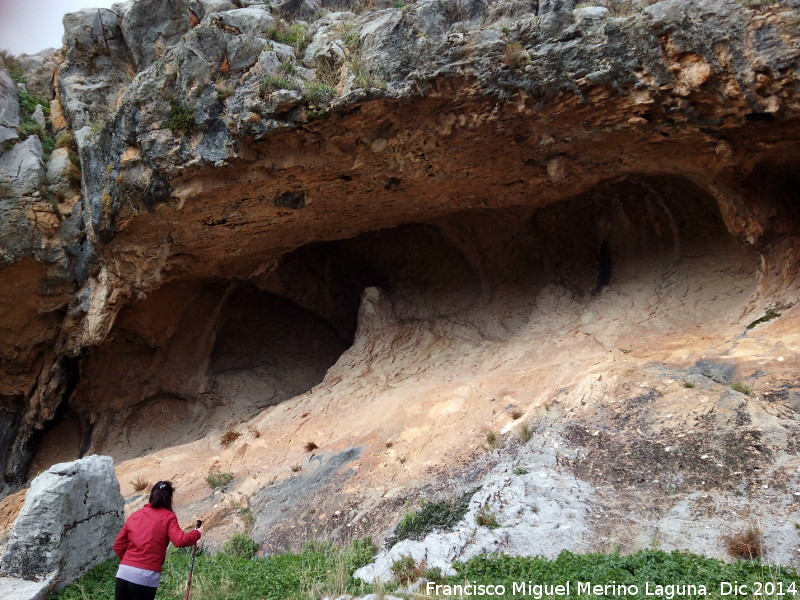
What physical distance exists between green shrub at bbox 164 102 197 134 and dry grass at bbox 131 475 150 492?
516 centimetres

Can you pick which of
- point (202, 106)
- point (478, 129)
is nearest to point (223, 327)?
point (202, 106)

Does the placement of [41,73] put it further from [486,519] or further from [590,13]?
[486,519]

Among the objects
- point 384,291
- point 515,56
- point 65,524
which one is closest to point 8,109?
point 384,291

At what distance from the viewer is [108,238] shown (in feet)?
34.4

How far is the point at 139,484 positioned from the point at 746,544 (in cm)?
784

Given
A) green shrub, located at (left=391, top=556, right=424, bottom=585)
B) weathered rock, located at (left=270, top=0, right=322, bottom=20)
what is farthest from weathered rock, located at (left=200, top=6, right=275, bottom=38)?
green shrub, located at (left=391, top=556, right=424, bottom=585)

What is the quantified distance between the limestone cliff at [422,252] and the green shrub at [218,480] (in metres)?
0.17

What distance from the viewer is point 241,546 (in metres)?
7.00

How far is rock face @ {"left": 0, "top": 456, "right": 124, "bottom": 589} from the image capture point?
19.7 feet

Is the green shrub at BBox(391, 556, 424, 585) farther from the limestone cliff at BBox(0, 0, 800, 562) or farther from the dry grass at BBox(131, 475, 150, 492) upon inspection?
the dry grass at BBox(131, 475, 150, 492)

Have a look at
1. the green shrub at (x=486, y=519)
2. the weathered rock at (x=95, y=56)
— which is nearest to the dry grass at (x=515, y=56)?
the green shrub at (x=486, y=519)

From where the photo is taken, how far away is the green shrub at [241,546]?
6898 millimetres

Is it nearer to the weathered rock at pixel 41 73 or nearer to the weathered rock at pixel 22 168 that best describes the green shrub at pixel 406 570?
the weathered rock at pixel 22 168

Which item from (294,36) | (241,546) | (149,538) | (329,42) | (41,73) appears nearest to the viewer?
(149,538)
